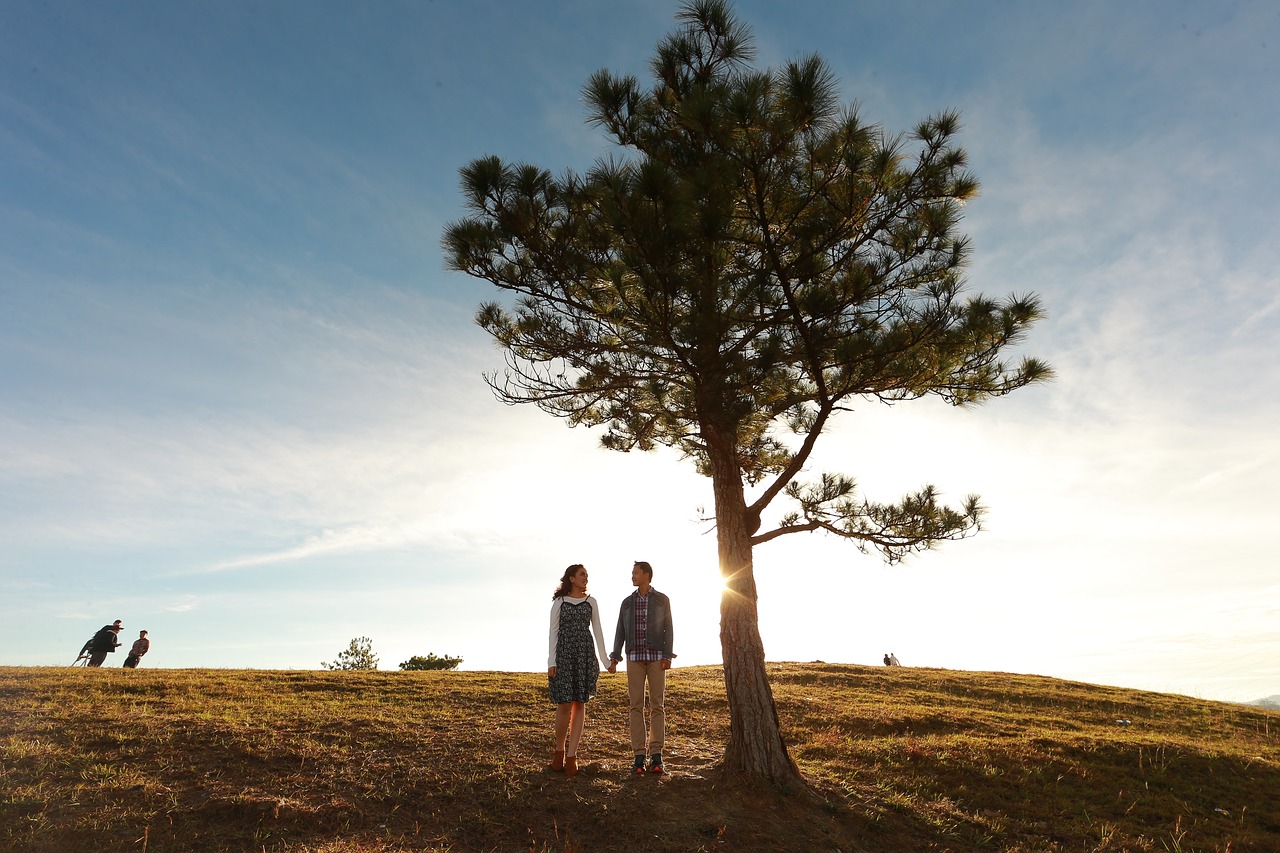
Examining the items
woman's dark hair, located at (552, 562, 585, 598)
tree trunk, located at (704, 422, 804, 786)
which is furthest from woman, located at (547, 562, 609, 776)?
tree trunk, located at (704, 422, 804, 786)

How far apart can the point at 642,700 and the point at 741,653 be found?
1.42 metres

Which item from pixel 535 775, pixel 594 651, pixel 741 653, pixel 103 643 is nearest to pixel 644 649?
pixel 594 651

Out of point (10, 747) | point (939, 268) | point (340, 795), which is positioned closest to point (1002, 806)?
point (939, 268)

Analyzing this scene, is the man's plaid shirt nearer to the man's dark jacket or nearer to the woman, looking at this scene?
the man's dark jacket

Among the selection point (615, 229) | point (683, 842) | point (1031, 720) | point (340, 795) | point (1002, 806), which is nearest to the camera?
point (683, 842)

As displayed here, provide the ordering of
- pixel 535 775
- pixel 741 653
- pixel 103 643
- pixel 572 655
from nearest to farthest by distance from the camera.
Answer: pixel 572 655 → pixel 535 775 → pixel 741 653 → pixel 103 643

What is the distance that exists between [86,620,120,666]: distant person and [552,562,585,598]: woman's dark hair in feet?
55.8

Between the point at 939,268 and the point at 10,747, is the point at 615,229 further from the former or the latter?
the point at 10,747

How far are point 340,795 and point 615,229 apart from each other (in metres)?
6.88

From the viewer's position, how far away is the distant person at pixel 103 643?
18406 millimetres

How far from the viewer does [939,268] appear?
9.51 m

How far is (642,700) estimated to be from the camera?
27.0 feet

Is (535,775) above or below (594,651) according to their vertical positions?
below

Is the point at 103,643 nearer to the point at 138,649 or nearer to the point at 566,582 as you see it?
the point at 138,649
